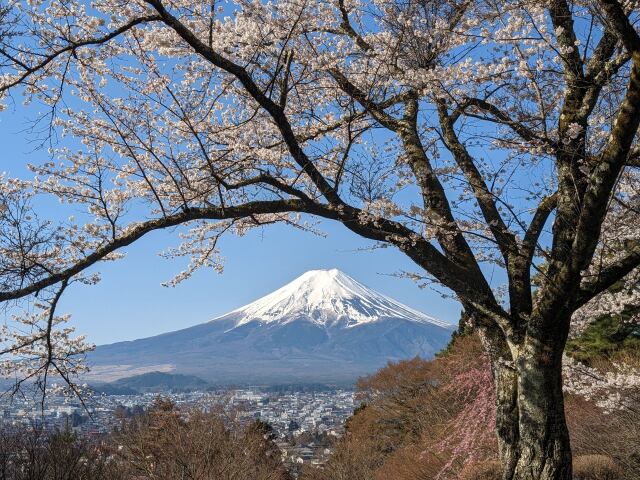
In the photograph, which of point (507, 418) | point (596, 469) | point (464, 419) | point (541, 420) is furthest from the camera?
point (464, 419)

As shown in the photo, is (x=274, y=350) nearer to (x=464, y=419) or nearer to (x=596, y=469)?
(x=464, y=419)

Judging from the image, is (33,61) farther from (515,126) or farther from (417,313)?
(417,313)

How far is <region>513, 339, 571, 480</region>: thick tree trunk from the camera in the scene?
10.3ft

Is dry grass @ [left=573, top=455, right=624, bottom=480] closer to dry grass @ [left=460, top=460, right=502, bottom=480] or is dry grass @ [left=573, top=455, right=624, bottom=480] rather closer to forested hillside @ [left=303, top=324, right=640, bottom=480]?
forested hillside @ [left=303, top=324, right=640, bottom=480]

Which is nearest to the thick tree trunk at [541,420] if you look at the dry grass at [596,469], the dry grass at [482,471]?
the dry grass at [596,469]

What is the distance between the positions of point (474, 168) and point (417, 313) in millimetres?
176414

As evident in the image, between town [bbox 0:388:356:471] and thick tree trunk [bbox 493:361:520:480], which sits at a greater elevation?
thick tree trunk [bbox 493:361:520:480]

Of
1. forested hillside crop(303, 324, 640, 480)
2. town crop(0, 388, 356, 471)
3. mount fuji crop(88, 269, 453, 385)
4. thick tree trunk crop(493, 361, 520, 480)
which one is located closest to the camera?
thick tree trunk crop(493, 361, 520, 480)

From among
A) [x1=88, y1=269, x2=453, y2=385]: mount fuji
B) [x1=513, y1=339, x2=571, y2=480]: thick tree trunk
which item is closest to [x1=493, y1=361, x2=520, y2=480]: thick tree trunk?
[x1=513, y1=339, x2=571, y2=480]: thick tree trunk

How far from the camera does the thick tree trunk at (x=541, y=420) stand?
3127 mm

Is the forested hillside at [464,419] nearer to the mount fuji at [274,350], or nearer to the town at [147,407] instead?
the town at [147,407]

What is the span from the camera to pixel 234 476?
13.8 meters

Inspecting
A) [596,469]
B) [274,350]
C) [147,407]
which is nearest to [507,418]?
[596,469]

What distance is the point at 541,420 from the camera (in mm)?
3170
